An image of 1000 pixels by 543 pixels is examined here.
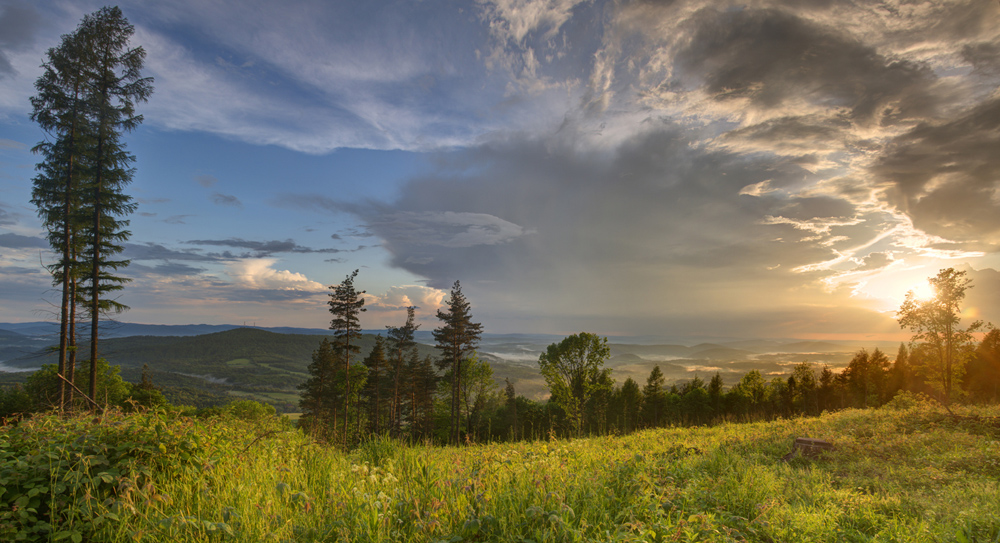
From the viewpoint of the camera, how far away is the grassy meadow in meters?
3.40

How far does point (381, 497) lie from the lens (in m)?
3.86

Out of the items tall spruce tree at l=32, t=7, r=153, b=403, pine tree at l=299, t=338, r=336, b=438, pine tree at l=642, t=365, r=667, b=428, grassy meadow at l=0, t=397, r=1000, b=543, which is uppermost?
tall spruce tree at l=32, t=7, r=153, b=403

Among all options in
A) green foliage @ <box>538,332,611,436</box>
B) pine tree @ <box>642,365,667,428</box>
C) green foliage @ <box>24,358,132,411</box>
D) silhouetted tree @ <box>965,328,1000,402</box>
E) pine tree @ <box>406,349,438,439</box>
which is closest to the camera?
green foliage @ <box>24,358,132,411</box>

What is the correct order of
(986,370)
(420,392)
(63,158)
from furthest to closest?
(420,392)
(986,370)
(63,158)

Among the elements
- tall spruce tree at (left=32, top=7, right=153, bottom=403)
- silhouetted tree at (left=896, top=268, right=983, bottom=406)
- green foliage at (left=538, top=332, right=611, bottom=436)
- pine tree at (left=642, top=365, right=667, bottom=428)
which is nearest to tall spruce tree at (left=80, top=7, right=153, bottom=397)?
tall spruce tree at (left=32, top=7, right=153, bottom=403)

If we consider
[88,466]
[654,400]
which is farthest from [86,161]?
[654,400]

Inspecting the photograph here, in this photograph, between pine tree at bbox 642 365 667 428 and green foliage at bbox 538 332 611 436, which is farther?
pine tree at bbox 642 365 667 428

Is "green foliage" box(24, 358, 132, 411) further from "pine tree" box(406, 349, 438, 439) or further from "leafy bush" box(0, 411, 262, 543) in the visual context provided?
"leafy bush" box(0, 411, 262, 543)

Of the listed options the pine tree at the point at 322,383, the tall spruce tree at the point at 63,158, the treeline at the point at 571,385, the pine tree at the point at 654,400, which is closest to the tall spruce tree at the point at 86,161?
the tall spruce tree at the point at 63,158

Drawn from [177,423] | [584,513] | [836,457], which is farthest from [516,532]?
[836,457]

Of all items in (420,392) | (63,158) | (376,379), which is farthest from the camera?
(420,392)

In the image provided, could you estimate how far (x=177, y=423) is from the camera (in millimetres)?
4695

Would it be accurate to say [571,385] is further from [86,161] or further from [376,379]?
[86,161]

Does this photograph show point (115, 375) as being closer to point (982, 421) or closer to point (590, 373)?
point (590, 373)
